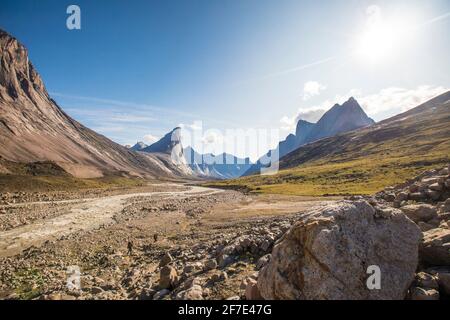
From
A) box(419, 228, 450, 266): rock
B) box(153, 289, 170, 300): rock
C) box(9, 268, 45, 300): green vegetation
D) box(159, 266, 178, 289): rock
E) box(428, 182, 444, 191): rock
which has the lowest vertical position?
box(9, 268, 45, 300): green vegetation

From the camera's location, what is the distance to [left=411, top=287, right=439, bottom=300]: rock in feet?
33.7

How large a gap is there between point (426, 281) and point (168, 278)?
12949 mm

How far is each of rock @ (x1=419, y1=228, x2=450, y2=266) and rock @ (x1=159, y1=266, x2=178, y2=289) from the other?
12.8 metres

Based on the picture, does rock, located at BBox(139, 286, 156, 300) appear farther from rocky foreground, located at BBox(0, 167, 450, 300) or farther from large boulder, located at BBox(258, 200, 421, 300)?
large boulder, located at BBox(258, 200, 421, 300)

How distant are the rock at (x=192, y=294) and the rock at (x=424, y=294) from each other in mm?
8915

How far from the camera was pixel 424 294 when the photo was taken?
10.4 m

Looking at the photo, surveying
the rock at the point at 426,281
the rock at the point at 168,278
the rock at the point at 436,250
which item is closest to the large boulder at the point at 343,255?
the rock at the point at 426,281

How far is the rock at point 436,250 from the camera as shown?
12258 mm

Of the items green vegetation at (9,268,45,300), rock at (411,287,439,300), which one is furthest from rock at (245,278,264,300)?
green vegetation at (9,268,45,300)

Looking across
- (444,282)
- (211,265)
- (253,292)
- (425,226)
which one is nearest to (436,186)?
(425,226)

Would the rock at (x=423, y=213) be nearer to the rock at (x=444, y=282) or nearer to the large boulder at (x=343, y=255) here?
the large boulder at (x=343, y=255)
